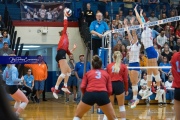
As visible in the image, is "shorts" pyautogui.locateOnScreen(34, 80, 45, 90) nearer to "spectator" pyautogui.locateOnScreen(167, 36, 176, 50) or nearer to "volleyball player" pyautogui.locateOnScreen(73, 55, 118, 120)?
"spectator" pyautogui.locateOnScreen(167, 36, 176, 50)

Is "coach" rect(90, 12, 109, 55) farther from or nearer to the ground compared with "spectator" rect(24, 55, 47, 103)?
farther from the ground

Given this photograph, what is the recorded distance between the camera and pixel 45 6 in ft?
62.5

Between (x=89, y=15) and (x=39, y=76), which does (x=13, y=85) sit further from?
(x=89, y=15)

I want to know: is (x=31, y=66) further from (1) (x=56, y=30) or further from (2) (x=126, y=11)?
(2) (x=126, y=11)

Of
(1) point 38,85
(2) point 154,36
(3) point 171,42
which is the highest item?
(2) point 154,36

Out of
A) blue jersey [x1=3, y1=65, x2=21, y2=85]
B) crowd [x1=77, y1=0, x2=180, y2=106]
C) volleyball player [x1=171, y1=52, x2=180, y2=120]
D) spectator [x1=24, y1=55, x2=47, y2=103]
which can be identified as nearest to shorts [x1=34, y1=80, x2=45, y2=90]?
spectator [x1=24, y1=55, x2=47, y2=103]

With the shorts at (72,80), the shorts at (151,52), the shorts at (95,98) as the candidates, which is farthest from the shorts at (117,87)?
the shorts at (72,80)

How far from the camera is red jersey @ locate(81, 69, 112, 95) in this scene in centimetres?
670

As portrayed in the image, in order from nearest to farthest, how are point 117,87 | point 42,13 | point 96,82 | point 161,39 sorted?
point 96,82 < point 117,87 < point 161,39 < point 42,13

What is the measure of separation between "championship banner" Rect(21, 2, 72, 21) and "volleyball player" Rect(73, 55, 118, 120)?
1245cm

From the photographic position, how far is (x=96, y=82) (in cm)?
677

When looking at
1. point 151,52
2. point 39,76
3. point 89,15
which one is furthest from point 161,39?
point 151,52

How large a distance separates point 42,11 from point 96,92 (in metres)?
13.1

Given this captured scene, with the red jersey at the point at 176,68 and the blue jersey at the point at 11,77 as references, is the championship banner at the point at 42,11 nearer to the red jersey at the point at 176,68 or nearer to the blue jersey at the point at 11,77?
the blue jersey at the point at 11,77
